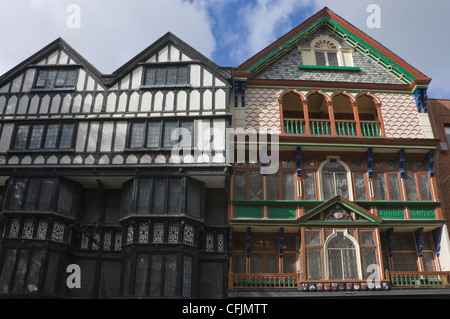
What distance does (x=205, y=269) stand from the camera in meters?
19.9

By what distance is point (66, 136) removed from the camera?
21141mm

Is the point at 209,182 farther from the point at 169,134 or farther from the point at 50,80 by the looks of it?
the point at 50,80

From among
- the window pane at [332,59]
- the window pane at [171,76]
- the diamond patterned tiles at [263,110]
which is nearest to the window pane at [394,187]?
the diamond patterned tiles at [263,110]

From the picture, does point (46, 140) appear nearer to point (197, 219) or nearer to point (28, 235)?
point (28, 235)

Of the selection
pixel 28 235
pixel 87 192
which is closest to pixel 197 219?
pixel 87 192

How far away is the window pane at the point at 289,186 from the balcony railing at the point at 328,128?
2.02m

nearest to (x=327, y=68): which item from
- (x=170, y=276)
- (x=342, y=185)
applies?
(x=342, y=185)

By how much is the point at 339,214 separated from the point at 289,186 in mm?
2523

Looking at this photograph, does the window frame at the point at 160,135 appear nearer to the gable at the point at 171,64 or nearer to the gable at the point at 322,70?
the gable at the point at 171,64

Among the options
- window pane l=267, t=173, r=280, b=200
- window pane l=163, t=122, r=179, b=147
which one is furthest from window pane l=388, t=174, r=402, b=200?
window pane l=163, t=122, r=179, b=147

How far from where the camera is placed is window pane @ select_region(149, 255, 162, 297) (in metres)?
18.0

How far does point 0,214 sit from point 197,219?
8197 millimetres
